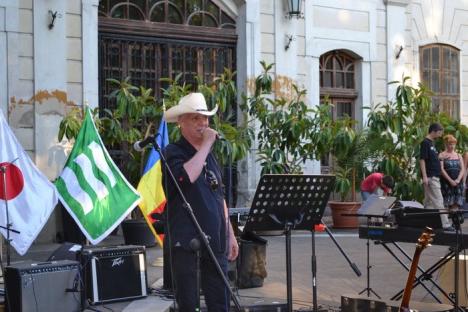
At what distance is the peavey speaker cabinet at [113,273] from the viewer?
7820mm

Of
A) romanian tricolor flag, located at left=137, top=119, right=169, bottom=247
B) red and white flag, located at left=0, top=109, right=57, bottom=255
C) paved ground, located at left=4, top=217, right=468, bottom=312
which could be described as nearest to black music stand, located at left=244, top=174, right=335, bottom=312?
paved ground, located at left=4, top=217, right=468, bottom=312

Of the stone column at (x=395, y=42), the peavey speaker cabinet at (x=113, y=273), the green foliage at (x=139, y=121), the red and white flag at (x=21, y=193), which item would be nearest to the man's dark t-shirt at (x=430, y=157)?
the green foliage at (x=139, y=121)

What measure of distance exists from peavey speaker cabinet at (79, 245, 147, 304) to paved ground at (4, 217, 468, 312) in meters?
0.11

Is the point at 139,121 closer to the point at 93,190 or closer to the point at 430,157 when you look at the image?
the point at 93,190

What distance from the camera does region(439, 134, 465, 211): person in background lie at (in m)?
13.5

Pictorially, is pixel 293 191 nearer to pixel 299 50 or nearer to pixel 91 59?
pixel 91 59

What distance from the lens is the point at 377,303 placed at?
6625 millimetres

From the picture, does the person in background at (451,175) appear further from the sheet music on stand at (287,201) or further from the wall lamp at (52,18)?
the sheet music on stand at (287,201)

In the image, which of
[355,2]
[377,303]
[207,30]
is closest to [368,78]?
[355,2]

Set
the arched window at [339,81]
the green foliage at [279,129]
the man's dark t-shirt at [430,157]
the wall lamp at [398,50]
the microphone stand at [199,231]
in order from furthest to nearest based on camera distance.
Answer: the wall lamp at [398,50]
the arched window at [339,81]
the green foliage at [279,129]
the man's dark t-shirt at [430,157]
the microphone stand at [199,231]

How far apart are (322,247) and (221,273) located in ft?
23.8

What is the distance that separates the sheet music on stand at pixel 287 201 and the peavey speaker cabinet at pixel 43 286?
6.56 ft

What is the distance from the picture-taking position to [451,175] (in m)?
13.5

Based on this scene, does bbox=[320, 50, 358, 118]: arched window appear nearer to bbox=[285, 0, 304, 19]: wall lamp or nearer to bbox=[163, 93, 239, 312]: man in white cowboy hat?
bbox=[285, 0, 304, 19]: wall lamp
